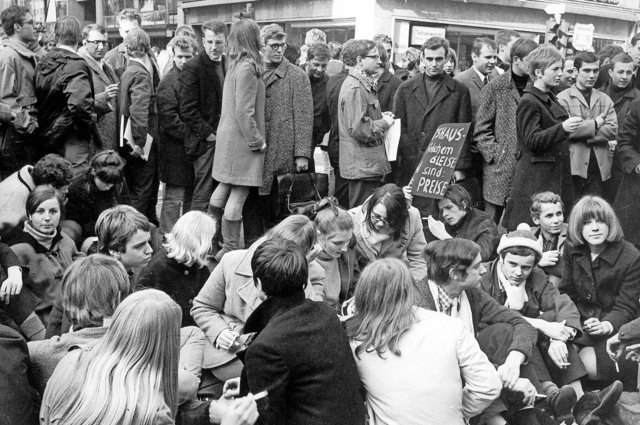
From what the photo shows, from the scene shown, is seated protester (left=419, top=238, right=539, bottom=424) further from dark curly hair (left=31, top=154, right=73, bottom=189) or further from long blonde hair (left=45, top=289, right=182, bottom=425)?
dark curly hair (left=31, top=154, right=73, bottom=189)

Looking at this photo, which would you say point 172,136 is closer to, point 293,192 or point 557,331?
point 293,192

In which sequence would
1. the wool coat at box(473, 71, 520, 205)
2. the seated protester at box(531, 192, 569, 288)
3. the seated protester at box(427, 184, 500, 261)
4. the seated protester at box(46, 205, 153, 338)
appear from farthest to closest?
1. the wool coat at box(473, 71, 520, 205)
2. the seated protester at box(427, 184, 500, 261)
3. the seated protester at box(531, 192, 569, 288)
4. the seated protester at box(46, 205, 153, 338)

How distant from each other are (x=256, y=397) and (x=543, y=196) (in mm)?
3499

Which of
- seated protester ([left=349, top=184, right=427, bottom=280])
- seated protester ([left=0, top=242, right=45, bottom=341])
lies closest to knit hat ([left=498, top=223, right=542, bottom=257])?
seated protester ([left=349, top=184, right=427, bottom=280])

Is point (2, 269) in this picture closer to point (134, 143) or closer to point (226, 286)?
point (226, 286)

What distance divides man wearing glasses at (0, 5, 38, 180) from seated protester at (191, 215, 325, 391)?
3.03m

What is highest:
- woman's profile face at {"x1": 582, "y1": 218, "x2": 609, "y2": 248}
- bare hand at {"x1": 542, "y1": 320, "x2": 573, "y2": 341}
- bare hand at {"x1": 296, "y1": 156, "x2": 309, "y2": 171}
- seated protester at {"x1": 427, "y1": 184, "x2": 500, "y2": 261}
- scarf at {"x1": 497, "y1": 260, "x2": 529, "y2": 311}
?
bare hand at {"x1": 296, "y1": 156, "x2": 309, "y2": 171}

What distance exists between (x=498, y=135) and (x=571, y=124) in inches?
31.8

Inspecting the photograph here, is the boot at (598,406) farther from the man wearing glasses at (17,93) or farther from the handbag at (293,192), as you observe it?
the man wearing glasses at (17,93)

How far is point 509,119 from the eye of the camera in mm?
7465

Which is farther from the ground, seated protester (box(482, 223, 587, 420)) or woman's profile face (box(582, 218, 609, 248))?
woman's profile face (box(582, 218, 609, 248))

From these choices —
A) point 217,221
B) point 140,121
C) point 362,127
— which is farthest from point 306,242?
point 140,121

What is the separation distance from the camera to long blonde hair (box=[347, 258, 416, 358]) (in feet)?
12.9

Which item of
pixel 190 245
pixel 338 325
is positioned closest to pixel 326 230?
pixel 190 245
